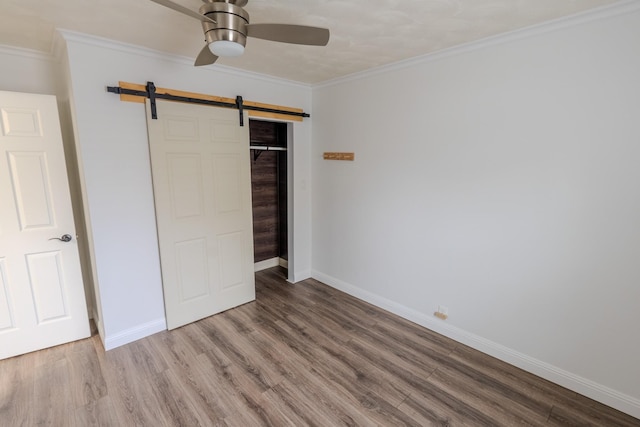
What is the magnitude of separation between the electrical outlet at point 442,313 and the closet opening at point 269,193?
2389 mm

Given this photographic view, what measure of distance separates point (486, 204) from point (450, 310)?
104cm

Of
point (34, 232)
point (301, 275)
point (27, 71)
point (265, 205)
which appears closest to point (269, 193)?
point (265, 205)

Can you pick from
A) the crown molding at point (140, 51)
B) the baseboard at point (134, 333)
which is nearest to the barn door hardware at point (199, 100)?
the crown molding at point (140, 51)

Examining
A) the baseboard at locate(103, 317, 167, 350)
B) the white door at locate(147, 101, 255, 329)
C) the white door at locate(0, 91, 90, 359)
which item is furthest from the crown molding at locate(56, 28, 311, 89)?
the baseboard at locate(103, 317, 167, 350)

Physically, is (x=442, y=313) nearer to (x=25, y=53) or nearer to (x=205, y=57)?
(x=205, y=57)

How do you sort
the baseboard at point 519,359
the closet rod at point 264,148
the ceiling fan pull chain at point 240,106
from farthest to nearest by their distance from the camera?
the closet rod at point 264,148 < the ceiling fan pull chain at point 240,106 < the baseboard at point 519,359

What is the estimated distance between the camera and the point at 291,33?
155 centimetres

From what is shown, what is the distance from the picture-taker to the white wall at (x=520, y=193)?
6.12 feet

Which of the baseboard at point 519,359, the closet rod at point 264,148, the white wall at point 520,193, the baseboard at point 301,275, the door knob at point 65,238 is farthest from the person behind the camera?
the baseboard at point 301,275

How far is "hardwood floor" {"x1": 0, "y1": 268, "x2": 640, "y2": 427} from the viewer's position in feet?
6.28

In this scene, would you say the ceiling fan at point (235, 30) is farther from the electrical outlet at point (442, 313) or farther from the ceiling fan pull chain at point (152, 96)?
the electrical outlet at point (442, 313)

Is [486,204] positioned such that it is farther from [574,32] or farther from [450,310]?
[574,32]

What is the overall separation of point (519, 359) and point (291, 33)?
285 cm

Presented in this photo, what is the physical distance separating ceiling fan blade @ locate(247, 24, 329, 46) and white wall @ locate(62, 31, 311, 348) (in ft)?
4.60
